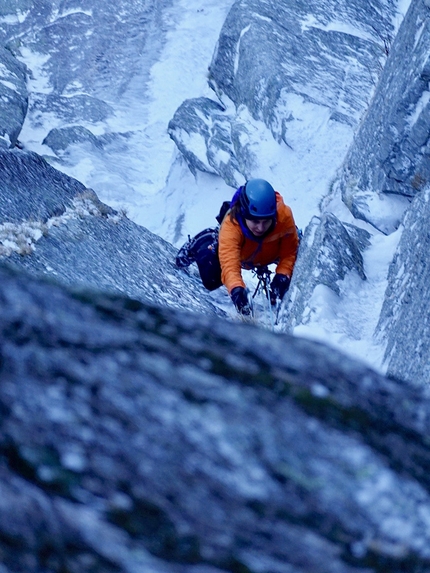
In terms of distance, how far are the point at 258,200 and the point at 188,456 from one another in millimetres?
4989

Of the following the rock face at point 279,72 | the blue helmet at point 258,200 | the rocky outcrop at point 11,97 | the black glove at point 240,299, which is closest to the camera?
the blue helmet at point 258,200

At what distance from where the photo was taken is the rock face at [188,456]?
1.82 meters

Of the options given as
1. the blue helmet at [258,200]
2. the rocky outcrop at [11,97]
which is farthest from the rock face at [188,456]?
the rocky outcrop at [11,97]

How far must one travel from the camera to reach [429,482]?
2062 millimetres

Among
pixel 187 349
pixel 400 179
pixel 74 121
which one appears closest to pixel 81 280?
pixel 400 179

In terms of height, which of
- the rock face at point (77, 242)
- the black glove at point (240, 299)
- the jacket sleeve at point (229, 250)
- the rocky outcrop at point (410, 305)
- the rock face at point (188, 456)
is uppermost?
the rock face at point (188, 456)

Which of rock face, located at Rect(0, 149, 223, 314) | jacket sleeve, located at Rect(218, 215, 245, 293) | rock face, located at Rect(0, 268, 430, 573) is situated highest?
rock face, located at Rect(0, 268, 430, 573)

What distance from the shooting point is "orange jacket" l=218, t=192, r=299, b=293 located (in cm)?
721

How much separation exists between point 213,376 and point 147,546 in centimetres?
55

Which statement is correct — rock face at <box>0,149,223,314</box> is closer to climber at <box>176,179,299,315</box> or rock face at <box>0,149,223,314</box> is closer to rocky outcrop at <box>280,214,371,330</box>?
climber at <box>176,179,299,315</box>

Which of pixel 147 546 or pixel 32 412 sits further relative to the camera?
pixel 32 412

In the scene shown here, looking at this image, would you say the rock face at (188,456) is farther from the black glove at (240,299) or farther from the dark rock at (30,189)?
the dark rock at (30,189)

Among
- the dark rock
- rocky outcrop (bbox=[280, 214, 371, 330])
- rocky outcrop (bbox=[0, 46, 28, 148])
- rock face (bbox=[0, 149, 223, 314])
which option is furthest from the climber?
rocky outcrop (bbox=[0, 46, 28, 148])

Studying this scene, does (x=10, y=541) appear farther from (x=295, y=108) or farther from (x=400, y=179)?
(x=295, y=108)
